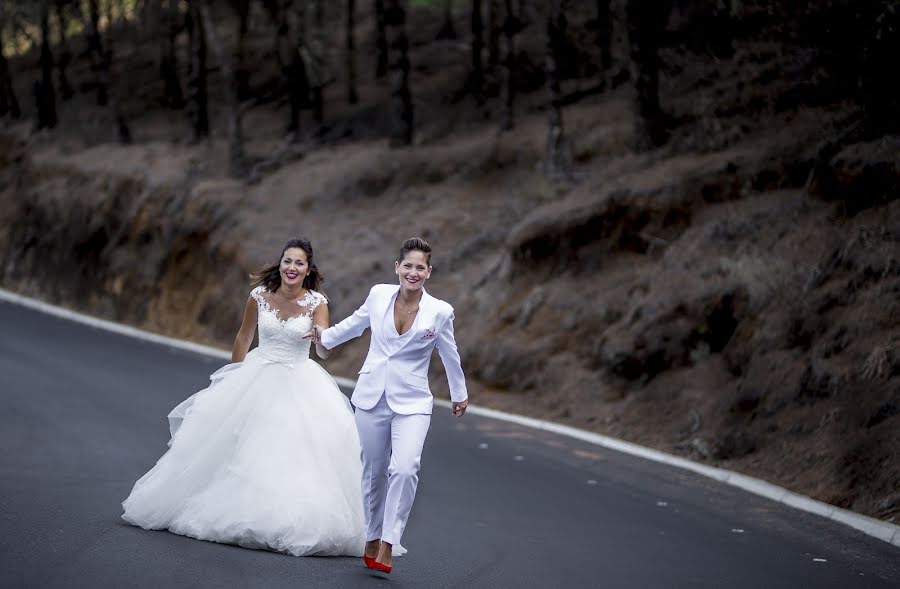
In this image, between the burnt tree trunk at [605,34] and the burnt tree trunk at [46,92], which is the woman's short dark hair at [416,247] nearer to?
the burnt tree trunk at [605,34]

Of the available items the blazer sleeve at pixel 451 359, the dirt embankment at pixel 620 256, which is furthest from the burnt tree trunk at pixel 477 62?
the blazer sleeve at pixel 451 359

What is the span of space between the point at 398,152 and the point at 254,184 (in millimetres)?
4873

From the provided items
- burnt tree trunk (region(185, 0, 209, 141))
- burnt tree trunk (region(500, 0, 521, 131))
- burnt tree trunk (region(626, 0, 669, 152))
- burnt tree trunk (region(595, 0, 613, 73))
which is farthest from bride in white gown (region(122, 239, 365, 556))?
burnt tree trunk (region(185, 0, 209, 141))

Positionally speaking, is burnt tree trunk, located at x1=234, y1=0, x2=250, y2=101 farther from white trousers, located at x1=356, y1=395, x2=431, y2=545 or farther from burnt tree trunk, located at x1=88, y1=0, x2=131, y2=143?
white trousers, located at x1=356, y1=395, x2=431, y2=545

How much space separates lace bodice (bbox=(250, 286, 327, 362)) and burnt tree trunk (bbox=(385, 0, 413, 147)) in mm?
25332

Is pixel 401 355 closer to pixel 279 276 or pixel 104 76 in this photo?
pixel 279 276

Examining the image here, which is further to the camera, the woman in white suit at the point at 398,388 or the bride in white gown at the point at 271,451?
the bride in white gown at the point at 271,451

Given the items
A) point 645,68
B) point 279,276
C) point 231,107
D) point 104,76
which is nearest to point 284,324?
point 279,276

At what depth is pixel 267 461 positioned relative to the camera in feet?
27.7

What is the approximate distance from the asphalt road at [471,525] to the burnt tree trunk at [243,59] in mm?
30099

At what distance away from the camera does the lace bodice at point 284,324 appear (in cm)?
900

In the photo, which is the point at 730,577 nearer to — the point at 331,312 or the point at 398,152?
the point at 331,312

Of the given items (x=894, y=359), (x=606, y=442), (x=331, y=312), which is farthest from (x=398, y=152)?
(x=894, y=359)

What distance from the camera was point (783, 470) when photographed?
531 inches
